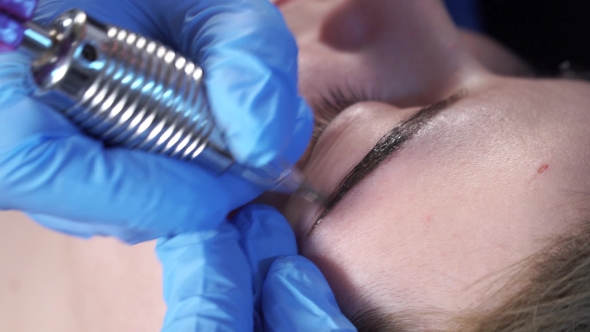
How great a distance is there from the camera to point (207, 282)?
71 cm

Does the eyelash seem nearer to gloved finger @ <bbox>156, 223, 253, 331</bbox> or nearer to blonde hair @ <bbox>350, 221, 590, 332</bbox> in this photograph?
gloved finger @ <bbox>156, 223, 253, 331</bbox>

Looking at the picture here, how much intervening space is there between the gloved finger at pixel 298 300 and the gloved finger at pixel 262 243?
0.12 ft

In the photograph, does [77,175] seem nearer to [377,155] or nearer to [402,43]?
[377,155]

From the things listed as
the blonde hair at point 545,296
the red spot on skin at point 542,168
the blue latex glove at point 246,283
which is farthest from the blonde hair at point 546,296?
the blue latex glove at point 246,283

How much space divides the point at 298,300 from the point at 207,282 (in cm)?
16

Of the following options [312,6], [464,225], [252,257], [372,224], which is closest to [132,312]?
[252,257]

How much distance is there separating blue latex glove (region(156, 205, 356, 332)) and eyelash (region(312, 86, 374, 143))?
12.5 inches

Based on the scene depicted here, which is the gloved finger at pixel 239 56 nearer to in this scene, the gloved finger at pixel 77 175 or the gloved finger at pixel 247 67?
the gloved finger at pixel 247 67

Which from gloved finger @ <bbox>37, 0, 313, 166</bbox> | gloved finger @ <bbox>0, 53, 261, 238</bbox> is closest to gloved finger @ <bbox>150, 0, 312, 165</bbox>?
gloved finger @ <bbox>37, 0, 313, 166</bbox>

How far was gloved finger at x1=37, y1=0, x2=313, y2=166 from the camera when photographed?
1.99 ft

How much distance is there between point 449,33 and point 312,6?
1.55ft

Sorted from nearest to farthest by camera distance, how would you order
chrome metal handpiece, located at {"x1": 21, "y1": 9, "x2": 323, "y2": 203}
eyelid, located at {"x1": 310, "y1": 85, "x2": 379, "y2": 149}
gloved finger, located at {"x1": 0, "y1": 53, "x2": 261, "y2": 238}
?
chrome metal handpiece, located at {"x1": 21, "y1": 9, "x2": 323, "y2": 203}, gloved finger, located at {"x1": 0, "y1": 53, "x2": 261, "y2": 238}, eyelid, located at {"x1": 310, "y1": 85, "x2": 379, "y2": 149}

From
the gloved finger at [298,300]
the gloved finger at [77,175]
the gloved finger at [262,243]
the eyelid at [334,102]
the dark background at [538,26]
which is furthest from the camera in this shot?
the dark background at [538,26]

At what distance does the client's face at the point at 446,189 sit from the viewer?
24.5 inches
